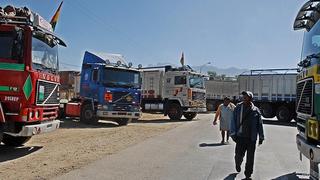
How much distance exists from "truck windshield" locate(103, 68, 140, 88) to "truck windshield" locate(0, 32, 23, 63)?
10.7m

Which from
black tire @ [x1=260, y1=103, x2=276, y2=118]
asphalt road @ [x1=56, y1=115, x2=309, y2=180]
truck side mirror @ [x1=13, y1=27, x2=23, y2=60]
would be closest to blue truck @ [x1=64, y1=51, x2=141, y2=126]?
asphalt road @ [x1=56, y1=115, x2=309, y2=180]

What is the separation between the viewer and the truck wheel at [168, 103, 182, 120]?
1098 inches

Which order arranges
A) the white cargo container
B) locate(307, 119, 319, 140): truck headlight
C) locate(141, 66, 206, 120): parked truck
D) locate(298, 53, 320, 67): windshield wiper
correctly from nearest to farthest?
locate(307, 119, 319, 140): truck headlight < locate(298, 53, 320, 67): windshield wiper < locate(141, 66, 206, 120): parked truck < the white cargo container

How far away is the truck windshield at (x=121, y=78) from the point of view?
69.6 ft

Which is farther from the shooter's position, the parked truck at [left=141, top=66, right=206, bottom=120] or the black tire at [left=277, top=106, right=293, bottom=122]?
the black tire at [left=277, top=106, right=293, bottom=122]

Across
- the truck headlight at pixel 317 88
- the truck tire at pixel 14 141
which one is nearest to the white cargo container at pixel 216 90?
the truck tire at pixel 14 141

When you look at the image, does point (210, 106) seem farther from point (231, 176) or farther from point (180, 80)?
point (231, 176)

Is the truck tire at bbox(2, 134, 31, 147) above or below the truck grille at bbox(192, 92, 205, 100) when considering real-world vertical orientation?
below

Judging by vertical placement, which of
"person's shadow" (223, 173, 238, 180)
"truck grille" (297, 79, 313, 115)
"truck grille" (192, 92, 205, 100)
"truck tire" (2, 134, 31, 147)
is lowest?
"person's shadow" (223, 173, 238, 180)

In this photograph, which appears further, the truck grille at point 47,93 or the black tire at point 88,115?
the black tire at point 88,115

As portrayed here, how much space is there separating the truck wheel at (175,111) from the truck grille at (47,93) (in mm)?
15909

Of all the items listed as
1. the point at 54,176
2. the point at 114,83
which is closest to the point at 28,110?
the point at 54,176

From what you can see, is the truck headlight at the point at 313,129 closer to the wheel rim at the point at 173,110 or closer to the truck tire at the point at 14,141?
the truck tire at the point at 14,141

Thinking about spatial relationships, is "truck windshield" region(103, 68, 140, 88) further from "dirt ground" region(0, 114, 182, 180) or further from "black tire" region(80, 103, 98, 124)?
"dirt ground" region(0, 114, 182, 180)
